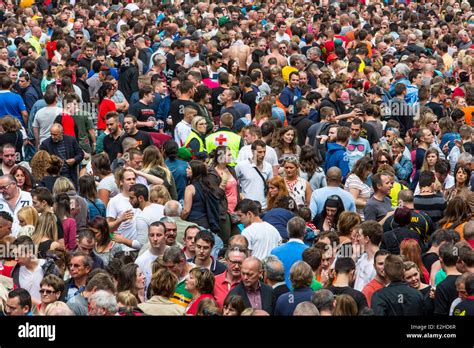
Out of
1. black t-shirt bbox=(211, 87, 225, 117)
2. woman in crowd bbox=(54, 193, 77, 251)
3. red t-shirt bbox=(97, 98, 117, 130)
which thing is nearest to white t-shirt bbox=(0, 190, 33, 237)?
woman in crowd bbox=(54, 193, 77, 251)

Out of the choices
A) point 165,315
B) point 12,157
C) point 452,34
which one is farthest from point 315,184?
point 452,34

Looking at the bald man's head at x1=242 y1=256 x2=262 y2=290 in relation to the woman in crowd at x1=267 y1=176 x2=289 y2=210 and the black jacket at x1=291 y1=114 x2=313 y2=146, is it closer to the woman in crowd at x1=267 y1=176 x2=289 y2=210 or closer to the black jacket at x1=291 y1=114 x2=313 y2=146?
the woman in crowd at x1=267 y1=176 x2=289 y2=210

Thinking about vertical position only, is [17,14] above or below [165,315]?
below

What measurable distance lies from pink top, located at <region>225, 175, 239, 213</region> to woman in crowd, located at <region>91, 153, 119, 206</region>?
1283mm

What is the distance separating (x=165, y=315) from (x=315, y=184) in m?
5.14

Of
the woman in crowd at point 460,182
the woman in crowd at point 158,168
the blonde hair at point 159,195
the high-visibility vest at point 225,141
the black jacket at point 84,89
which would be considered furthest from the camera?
the black jacket at point 84,89

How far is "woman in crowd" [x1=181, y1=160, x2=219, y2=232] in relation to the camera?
13.1 m

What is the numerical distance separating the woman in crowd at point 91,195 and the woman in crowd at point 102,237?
3.79ft

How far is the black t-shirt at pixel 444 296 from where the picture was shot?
33.4 ft

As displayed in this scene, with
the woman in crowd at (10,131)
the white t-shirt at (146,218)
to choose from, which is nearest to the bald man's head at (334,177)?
the white t-shirt at (146,218)

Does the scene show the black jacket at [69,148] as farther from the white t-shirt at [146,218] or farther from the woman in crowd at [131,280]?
the woman in crowd at [131,280]

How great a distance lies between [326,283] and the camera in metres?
10.8

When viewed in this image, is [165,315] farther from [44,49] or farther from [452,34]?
[452,34]

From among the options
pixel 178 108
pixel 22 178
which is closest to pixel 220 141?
pixel 178 108
